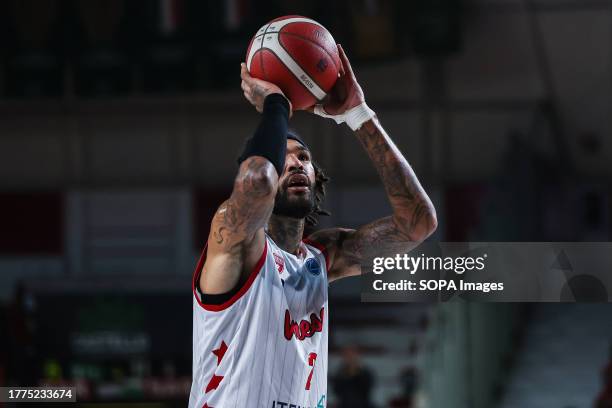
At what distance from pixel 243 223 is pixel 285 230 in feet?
1.88

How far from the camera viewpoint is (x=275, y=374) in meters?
3.52

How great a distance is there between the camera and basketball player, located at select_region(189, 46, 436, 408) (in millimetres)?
3236

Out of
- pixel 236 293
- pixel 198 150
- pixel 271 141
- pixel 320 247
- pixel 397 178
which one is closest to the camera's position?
pixel 271 141

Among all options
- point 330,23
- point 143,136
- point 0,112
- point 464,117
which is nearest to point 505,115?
point 464,117

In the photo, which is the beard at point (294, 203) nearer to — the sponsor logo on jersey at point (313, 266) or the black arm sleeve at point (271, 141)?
the sponsor logo on jersey at point (313, 266)

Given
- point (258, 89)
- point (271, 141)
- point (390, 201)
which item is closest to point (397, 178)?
point (390, 201)

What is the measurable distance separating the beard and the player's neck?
95 millimetres

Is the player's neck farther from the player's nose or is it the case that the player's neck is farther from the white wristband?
the white wristband

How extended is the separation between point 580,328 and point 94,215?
21.1 ft

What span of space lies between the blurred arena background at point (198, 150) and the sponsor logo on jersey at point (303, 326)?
712 centimetres

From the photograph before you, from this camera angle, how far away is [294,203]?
12.0 feet

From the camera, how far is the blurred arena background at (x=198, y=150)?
1164cm

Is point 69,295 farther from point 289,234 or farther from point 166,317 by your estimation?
point 289,234

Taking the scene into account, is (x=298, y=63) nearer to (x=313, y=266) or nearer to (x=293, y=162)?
(x=293, y=162)
